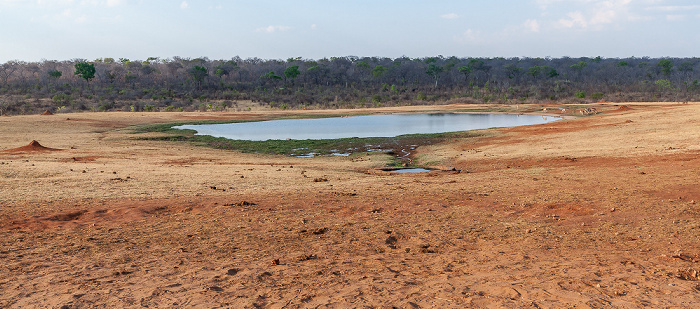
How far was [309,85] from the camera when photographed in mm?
107375

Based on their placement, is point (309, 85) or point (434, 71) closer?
point (309, 85)

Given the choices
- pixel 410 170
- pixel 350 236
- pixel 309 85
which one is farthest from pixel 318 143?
A: pixel 309 85

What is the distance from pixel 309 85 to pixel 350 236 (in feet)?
328

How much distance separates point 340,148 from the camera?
27.5 m

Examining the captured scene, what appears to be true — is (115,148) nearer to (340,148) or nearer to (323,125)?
(340,148)

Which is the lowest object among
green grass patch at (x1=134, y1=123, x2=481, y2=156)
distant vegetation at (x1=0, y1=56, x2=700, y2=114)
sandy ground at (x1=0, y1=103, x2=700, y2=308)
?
green grass patch at (x1=134, y1=123, x2=481, y2=156)

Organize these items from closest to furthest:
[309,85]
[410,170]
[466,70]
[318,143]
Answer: [410,170] < [318,143] < [309,85] < [466,70]

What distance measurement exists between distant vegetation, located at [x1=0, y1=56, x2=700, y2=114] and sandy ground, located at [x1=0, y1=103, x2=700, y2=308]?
55.1m

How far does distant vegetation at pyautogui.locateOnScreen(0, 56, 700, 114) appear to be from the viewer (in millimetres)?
74250

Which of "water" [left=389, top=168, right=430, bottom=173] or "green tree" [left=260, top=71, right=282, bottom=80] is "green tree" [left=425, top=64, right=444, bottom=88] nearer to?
"green tree" [left=260, top=71, right=282, bottom=80]

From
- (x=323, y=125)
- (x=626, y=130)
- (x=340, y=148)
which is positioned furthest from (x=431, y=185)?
(x=323, y=125)

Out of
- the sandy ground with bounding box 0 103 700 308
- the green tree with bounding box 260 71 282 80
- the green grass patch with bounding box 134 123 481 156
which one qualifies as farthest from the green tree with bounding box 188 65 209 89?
the sandy ground with bounding box 0 103 700 308

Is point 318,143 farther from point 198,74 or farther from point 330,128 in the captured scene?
point 198,74

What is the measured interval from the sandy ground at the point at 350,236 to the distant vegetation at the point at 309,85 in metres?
55.1
